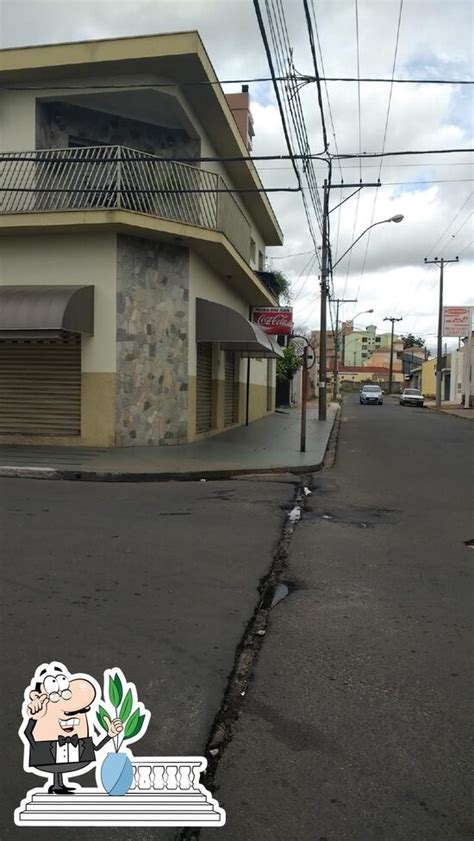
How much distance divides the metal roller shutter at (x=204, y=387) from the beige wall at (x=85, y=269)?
3.10 metres

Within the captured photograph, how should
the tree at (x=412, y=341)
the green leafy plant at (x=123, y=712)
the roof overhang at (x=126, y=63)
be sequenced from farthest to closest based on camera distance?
the tree at (x=412, y=341) < the roof overhang at (x=126, y=63) < the green leafy plant at (x=123, y=712)

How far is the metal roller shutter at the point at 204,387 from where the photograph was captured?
17062 mm

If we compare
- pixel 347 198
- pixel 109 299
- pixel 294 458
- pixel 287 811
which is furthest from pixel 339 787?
pixel 347 198

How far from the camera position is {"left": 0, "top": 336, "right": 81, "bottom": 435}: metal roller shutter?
578 inches

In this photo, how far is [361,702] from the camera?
3498 millimetres

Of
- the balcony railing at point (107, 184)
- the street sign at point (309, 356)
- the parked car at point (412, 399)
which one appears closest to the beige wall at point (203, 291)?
the balcony railing at point (107, 184)

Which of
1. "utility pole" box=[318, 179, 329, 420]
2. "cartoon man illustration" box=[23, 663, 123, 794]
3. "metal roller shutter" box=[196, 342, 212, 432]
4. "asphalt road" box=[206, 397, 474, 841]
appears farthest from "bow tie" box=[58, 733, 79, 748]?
"utility pole" box=[318, 179, 329, 420]

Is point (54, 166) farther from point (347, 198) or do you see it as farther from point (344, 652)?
point (344, 652)

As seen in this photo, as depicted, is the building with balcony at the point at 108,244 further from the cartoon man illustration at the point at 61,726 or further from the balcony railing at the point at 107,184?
the cartoon man illustration at the point at 61,726

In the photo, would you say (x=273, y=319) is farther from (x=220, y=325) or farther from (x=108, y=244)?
(x=108, y=244)

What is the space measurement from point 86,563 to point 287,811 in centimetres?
365

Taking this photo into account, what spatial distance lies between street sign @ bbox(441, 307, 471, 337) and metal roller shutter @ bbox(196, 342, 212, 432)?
29456 mm

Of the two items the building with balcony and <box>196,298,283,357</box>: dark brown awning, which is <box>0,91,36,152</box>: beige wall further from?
<box>196,298,283,357</box>: dark brown awning

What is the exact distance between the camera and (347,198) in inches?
807
